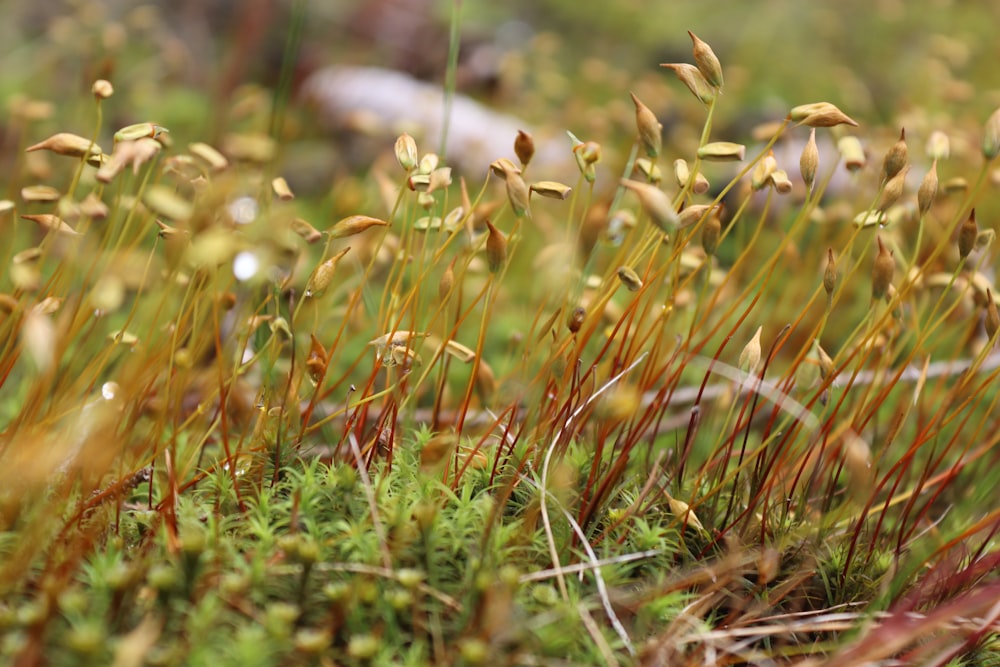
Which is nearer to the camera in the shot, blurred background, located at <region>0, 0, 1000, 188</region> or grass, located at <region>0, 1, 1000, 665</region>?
grass, located at <region>0, 1, 1000, 665</region>

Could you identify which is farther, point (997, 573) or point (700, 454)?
point (700, 454)

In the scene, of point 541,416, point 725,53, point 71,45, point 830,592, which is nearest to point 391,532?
point 541,416

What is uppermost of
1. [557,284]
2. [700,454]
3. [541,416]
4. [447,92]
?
[447,92]

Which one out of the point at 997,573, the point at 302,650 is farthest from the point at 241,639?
the point at 997,573

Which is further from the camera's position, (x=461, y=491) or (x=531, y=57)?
(x=531, y=57)

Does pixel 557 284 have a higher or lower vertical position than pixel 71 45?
higher

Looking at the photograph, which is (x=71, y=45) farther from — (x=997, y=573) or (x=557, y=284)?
(x=997, y=573)

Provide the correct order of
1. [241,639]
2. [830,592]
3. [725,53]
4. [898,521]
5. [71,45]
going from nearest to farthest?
[241,639] → [830,592] → [898,521] → [71,45] → [725,53]

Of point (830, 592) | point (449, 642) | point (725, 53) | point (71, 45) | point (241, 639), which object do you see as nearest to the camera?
point (241, 639)

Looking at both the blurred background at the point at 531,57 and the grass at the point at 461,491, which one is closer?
the grass at the point at 461,491
